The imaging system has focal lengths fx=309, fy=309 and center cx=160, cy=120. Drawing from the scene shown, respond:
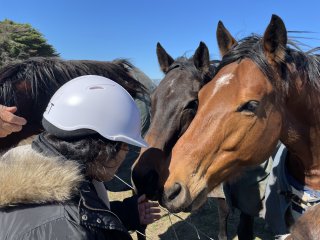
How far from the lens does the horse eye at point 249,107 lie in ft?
6.87

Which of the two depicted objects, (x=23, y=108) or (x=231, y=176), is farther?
(x=23, y=108)

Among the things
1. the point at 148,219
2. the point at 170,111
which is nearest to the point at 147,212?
the point at 148,219

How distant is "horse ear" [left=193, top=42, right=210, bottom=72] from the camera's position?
3.27m

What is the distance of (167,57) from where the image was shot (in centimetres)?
378

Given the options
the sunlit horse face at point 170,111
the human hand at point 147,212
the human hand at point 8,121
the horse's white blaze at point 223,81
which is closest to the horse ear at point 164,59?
the sunlit horse face at point 170,111

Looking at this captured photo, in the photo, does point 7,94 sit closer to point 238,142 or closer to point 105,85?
point 105,85

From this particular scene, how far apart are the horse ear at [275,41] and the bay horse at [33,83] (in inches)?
54.8

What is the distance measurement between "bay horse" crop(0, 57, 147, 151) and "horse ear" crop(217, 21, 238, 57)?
0.98 metres

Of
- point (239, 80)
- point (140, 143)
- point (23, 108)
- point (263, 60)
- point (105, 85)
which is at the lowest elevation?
point (23, 108)

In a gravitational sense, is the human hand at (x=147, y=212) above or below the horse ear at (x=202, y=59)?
below

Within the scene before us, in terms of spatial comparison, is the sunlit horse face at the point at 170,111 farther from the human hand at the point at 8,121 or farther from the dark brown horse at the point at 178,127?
the human hand at the point at 8,121

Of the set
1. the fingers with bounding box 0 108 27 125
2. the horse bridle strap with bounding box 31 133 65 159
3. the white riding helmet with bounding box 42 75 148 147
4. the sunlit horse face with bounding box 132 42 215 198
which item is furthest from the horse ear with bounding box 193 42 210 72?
the horse bridle strap with bounding box 31 133 65 159

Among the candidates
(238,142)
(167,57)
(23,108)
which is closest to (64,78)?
(23,108)

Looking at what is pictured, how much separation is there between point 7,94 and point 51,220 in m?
1.87
